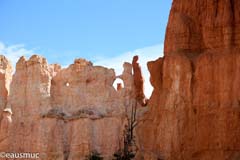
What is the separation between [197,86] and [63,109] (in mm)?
12596

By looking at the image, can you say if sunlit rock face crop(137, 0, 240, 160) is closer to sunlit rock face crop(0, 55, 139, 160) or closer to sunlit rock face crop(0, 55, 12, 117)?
sunlit rock face crop(0, 55, 139, 160)

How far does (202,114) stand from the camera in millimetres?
49250

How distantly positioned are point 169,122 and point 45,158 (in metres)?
10.6

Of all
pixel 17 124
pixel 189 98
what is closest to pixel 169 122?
pixel 189 98

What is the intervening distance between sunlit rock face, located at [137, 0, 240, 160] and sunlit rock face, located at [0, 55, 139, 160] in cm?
435

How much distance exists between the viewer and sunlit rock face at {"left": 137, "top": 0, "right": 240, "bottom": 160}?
158 feet

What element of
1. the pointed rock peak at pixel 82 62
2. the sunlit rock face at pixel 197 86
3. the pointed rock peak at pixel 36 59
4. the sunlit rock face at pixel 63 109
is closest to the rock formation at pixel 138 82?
the sunlit rock face at pixel 63 109

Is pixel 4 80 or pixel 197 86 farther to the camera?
pixel 4 80

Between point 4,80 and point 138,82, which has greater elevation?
point 4,80

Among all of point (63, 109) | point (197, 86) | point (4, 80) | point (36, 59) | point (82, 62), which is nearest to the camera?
point (197, 86)

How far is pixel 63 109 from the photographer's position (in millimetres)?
58469

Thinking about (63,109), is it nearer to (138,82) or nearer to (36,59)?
(36,59)

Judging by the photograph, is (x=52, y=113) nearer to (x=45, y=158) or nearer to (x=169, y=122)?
(x=45, y=158)

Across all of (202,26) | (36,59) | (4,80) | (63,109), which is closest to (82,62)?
(36,59)
